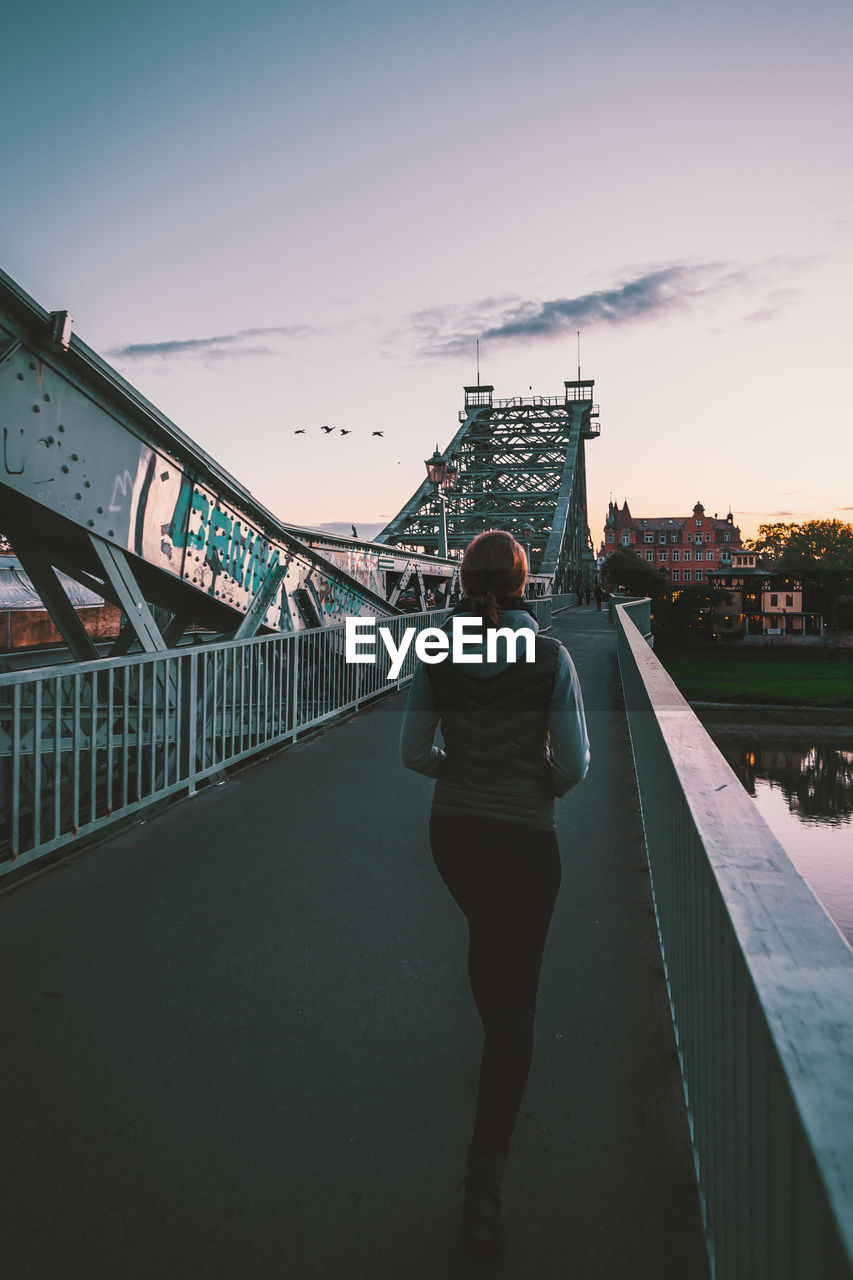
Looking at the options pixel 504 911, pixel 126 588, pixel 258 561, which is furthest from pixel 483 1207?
pixel 258 561

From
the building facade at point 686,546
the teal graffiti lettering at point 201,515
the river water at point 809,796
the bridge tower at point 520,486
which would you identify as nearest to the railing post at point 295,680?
the teal graffiti lettering at point 201,515

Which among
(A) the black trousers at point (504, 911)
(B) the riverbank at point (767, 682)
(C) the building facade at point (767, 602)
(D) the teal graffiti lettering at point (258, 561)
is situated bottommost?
(B) the riverbank at point (767, 682)

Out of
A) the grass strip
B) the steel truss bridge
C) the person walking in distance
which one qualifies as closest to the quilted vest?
the person walking in distance

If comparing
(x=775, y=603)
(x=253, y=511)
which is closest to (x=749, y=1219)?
(x=253, y=511)

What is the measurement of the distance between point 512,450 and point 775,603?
41.9m

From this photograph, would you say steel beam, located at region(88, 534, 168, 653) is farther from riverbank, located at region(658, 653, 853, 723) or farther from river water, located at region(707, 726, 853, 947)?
riverbank, located at region(658, 653, 853, 723)

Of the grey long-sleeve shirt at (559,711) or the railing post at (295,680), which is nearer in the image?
the grey long-sleeve shirt at (559,711)

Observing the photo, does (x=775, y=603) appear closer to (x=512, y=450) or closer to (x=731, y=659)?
(x=731, y=659)

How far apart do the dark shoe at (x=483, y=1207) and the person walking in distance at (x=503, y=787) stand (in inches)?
5.7

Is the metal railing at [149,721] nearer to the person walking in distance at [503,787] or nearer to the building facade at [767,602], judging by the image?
the person walking in distance at [503,787]

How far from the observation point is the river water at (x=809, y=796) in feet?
65.8

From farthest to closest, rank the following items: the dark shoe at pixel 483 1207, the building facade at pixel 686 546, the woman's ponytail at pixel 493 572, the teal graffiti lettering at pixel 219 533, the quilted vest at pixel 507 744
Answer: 1. the building facade at pixel 686 546
2. the teal graffiti lettering at pixel 219 533
3. the woman's ponytail at pixel 493 572
4. the quilted vest at pixel 507 744
5. the dark shoe at pixel 483 1207

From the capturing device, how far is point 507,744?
2.39 meters

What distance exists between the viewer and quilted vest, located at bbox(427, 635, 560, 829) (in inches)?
93.4
